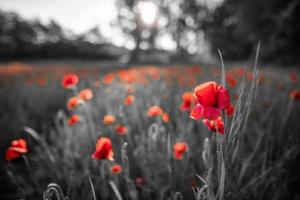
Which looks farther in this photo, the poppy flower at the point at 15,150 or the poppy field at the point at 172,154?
the poppy flower at the point at 15,150

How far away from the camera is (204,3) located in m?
25.7

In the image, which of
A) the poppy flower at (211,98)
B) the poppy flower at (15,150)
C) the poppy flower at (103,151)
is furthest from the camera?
the poppy flower at (15,150)

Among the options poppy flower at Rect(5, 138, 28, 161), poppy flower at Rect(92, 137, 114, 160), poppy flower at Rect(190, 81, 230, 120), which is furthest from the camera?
poppy flower at Rect(5, 138, 28, 161)

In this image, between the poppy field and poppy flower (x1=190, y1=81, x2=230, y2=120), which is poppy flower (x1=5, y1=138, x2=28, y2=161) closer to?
the poppy field

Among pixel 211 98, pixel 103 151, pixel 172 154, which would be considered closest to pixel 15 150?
pixel 103 151

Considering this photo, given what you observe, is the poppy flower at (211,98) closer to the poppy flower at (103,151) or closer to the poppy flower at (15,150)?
the poppy flower at (103,151)

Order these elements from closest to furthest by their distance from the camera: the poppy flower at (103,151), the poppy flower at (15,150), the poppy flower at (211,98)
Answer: the poppy flower at (211,98), the poppy flower at (103,151), the poppy flower at (15,150)

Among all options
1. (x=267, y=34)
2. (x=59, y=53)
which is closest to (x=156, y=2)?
(x=59, y=53)

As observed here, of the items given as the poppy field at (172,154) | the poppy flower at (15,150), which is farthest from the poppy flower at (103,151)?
the poppy flower at (15,150)

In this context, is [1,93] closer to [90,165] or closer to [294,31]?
[90,165]

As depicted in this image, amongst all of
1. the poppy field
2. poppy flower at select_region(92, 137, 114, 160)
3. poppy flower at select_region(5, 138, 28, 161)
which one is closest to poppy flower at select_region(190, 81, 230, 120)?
the poppy field

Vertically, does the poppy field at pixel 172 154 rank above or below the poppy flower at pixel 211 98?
A: below

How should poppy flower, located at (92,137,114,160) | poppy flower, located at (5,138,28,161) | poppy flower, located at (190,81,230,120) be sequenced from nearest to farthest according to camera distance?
poppy flower, located at (190,81,230,120) < poppy flower, located at (92,137,114,160) < poppy flower, located at (5,138,28,161)

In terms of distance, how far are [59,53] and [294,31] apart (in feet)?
74.3
